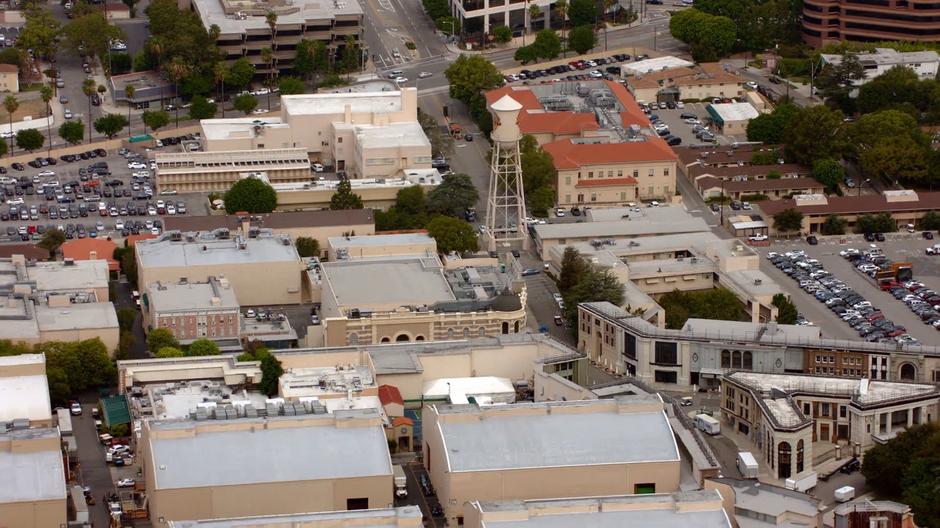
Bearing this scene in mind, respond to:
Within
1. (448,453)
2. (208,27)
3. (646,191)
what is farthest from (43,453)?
(208,27)

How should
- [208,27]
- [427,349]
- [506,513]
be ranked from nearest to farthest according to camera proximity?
[506,513], [427,349], [208,27]

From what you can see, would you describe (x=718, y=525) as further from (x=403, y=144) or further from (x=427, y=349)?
(x=403, y=144)

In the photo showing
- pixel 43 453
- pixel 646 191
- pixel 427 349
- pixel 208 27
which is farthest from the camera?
pixel 208 27

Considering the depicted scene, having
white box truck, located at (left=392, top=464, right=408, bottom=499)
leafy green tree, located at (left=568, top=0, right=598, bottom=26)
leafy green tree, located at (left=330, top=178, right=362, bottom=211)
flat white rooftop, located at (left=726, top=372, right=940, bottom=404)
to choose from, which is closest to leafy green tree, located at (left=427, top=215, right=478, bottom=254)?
leafy green tree, located at (left=330, top=178, right=362, bottom=211)

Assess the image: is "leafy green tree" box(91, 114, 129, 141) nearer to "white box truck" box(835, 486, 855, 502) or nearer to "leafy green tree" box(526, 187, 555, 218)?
"leafy green tree" box(526, 187, 555, 218)

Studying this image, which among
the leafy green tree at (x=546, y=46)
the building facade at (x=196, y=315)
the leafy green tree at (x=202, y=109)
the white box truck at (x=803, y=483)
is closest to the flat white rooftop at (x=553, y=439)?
the white box truck at (x=803, y=483)

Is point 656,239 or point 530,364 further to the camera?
point 656,239

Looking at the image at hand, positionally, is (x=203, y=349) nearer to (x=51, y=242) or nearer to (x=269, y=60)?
(x=51, y=242)
